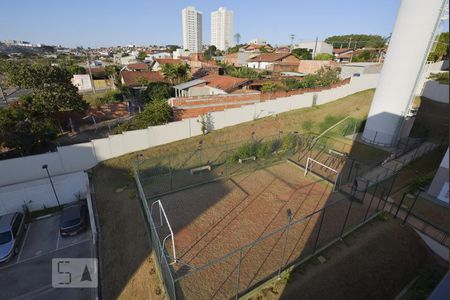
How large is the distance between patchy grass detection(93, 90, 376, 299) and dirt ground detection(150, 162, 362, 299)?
1164 millimetres

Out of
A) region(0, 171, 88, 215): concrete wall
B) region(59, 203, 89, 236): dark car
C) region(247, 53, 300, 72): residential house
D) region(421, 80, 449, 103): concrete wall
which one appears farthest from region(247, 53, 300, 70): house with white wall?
region(59, 203, 89, 236): dark car

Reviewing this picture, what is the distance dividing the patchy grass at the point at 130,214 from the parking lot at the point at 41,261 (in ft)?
4.68

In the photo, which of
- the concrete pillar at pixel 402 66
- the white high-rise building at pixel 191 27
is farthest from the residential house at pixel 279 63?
the white high-rise building at pixel 191 27

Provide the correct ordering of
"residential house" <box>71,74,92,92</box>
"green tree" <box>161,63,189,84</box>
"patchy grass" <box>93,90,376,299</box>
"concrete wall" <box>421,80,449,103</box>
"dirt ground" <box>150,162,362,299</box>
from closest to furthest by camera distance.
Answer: "dirt ground" <box>150,162,362,299</box>
"patchy grass" <box>93,90,376,299</box>
"concrete wall" <box>421,80,449,103</box>
"green tree" <box>161,63,189,84</box>
"residential house" <box>71,74,92,92</box>

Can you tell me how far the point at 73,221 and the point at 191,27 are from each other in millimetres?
201552

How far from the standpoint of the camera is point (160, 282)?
812 cm

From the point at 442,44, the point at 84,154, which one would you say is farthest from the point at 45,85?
the point at 442,44

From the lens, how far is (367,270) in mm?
8328

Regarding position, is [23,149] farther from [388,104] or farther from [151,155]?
[388,104]

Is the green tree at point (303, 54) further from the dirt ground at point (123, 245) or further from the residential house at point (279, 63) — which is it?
the dirt ground at point (123, 245)

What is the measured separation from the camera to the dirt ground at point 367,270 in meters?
7.55

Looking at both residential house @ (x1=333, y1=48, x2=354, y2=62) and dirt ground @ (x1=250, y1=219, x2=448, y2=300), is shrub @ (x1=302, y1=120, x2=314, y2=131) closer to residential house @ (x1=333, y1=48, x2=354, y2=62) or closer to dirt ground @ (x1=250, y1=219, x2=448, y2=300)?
dirt ground @ (x1=250, y1=219, x2=448, y2=300)

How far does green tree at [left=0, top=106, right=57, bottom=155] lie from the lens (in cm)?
1510

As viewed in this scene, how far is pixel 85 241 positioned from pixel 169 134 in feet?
29.3
